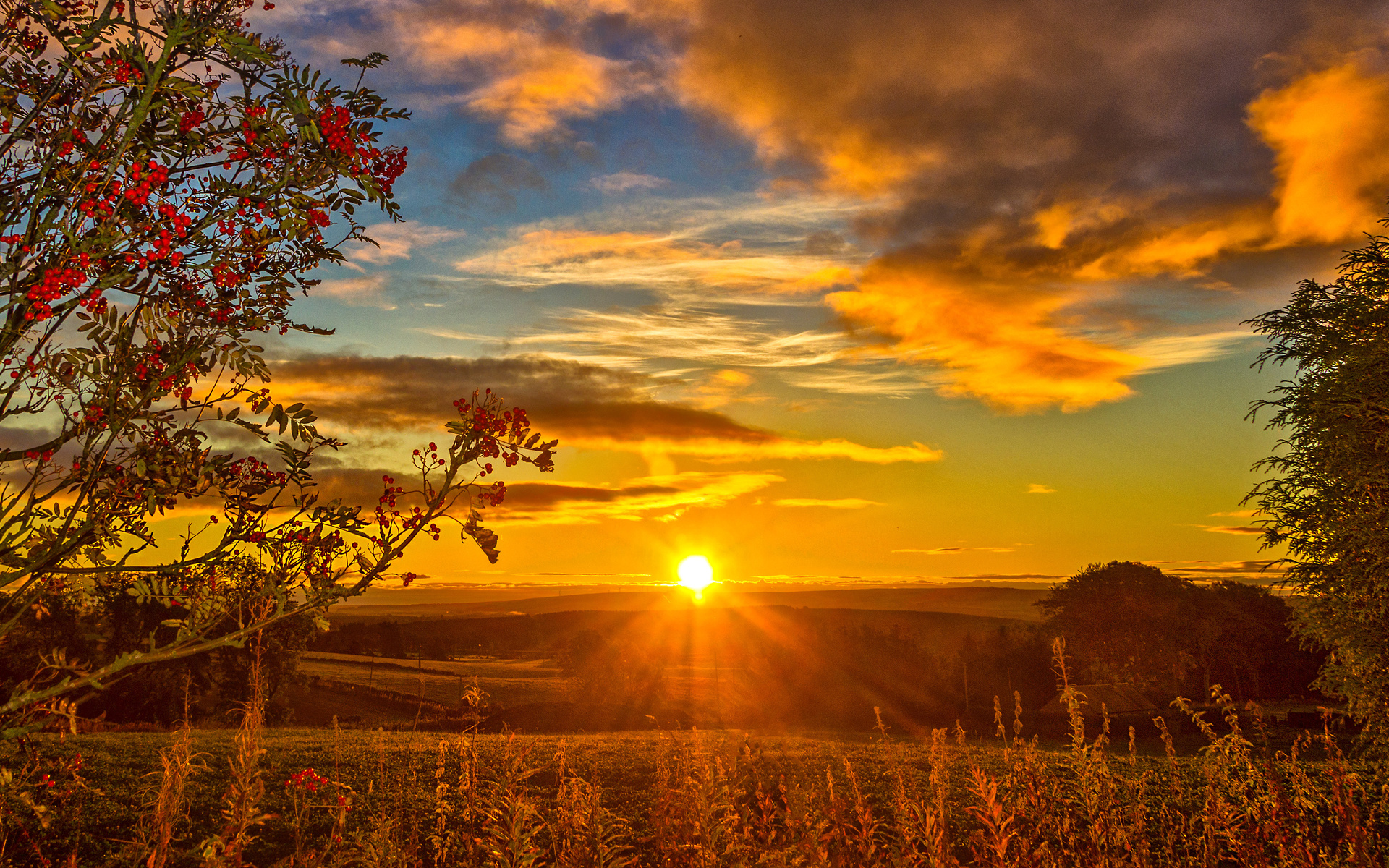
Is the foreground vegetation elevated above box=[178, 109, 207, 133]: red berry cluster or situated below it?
below

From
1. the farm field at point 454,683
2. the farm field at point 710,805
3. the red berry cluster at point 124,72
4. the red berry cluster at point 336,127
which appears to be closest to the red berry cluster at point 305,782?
the farm field at point 710,805

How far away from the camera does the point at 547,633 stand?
4715 inches

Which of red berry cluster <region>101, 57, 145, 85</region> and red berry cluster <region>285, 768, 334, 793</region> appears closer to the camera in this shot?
red berry cluster <region>101, 57, 145, 85</region>

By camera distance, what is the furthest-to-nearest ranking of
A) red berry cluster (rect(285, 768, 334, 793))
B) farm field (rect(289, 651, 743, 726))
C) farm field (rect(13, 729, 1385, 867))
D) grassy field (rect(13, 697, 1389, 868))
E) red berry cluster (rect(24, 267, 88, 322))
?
1. farm field (rect(289, 651, 743, 726))
2. red berry cluster (rect(285, 768, 334, 793))
3. farm field (rect(13, 729, 1385, 867))
4. red berry cluster (rect(24, 267, 88, 322))
5. grassy field (rect(13, 697, 1389, 868))

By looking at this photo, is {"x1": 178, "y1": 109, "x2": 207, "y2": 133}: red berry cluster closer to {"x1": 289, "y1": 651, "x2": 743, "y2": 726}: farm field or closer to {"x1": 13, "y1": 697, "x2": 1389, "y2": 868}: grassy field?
{"x1": 13, "y1": 697, "x2": 1389, "y2": 868}: grassy field

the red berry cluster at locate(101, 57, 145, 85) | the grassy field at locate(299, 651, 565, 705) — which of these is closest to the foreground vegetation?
the red berry cluster at locate(101, 57, 145, 85)

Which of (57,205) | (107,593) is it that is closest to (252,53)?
(57,205)

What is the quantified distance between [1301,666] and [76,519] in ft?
251

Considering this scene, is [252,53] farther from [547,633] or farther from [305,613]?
[547,633]

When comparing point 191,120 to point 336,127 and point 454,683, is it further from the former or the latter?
point 454,683

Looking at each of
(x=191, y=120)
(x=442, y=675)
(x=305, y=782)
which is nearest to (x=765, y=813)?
(x=305, y=782)

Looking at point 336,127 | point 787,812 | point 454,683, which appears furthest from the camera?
point 454,683

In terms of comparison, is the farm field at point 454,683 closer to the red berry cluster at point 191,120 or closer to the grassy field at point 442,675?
the grassy field at point 442,675

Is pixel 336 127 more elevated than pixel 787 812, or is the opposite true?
pixel 336 127
